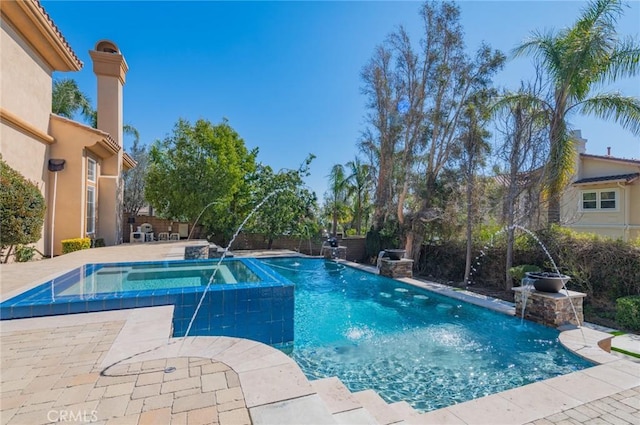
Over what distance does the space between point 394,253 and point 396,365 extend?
637 centimetres

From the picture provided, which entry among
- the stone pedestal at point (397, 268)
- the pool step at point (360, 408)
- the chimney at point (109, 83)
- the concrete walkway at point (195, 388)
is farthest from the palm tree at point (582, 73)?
the chimney at point (109, 83)

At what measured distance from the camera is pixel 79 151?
11.2 meters

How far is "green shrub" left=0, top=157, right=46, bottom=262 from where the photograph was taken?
7.78 m

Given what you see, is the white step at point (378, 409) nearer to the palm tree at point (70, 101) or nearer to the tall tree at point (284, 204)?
the tall tree at point (284, 204)

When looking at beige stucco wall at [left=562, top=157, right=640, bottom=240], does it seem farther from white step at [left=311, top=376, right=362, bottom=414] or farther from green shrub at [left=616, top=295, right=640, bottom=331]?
white step at [left=311, top=376, right=362, bottom=414]

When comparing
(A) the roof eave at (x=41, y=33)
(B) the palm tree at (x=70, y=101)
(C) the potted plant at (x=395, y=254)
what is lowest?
(C) the potted plant at (x=395, y=254)

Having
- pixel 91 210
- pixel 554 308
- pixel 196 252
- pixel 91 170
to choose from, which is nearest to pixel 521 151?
pixel 554 308

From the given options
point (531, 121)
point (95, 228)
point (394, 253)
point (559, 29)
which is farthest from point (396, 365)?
point (95, 228)

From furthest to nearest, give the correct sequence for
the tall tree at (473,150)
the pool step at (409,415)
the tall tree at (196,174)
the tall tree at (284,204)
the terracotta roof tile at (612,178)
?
the tall tree at (284,204) → the tall tree at (196,174) → the terracotta roof tile at (612,178) → the tall tree at (473,150) → the pool step at (409,415)

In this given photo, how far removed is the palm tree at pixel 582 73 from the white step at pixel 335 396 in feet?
30.2

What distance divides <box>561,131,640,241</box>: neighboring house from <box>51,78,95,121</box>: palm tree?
2794 cm

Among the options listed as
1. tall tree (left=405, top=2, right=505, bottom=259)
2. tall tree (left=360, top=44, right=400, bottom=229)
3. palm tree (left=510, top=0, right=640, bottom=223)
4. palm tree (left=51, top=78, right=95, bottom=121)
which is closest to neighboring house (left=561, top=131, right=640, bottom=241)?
palm tree (left=510, top=0, right=640, bottom=223)

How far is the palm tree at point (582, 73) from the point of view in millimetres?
8469

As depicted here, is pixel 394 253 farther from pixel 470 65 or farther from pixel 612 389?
pixel 470 65
